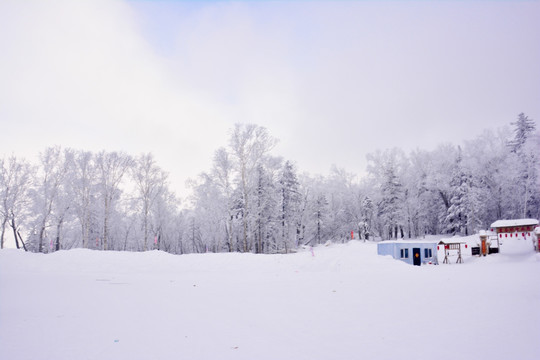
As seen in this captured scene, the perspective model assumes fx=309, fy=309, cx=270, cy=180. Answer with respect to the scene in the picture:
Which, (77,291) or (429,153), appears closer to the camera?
(77,291)

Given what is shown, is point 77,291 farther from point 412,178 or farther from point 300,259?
point 412,178

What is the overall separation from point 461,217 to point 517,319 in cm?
4640

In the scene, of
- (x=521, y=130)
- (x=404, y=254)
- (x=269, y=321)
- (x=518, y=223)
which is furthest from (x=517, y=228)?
(x=269, y=321)

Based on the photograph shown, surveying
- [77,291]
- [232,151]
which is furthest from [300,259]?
[232,151]

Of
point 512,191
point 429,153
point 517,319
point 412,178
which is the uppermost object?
point 429,153

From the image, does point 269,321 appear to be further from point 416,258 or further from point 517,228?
point 517,228

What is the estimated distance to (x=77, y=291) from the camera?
11.9m

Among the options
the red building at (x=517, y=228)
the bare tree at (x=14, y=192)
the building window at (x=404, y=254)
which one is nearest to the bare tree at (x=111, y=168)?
the bare tree at (x=14, y=192)

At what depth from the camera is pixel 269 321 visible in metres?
7.44

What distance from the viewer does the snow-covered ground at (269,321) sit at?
5430 millimetres

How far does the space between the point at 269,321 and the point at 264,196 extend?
36.9 metres

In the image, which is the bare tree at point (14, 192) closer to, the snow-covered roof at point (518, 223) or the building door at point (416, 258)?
the building door at point (416, 258)

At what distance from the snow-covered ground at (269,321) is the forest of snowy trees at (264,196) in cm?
2232

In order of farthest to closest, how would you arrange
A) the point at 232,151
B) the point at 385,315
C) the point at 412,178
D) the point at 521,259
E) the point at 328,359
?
the point at 412,178, the point at 232,151, the point at 521,259, the point at 385,315, the point at 328,359
